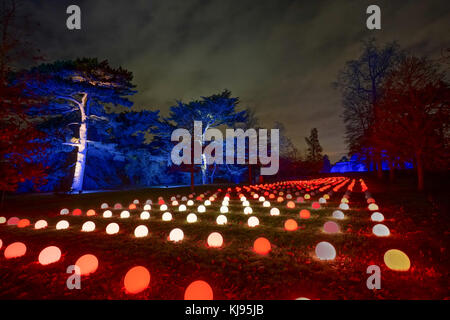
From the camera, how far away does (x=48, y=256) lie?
411 centimetres

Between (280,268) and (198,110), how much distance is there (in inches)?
1120

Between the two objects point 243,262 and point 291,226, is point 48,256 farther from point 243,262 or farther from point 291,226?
point 291,226

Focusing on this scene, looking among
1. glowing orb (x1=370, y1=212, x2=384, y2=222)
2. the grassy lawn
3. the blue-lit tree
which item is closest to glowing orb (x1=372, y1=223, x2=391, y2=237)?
the grassy lawn

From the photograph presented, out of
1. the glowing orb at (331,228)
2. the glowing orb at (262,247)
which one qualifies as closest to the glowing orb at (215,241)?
the glowing orb at (262,247)

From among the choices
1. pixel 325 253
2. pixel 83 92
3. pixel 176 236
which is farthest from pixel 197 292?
pixel 83 92

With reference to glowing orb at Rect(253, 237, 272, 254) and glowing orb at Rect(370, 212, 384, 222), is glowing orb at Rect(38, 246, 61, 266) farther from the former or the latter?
glowing orb at Rect(370, 212, 384, 222)

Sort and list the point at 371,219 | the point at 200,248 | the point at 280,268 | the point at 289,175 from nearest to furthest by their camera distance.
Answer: the point at 280,268 < the point at 200,248 < the point at 371,219 < the point at 289,175

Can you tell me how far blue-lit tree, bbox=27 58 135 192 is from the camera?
1767cm

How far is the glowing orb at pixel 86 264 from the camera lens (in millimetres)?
3566

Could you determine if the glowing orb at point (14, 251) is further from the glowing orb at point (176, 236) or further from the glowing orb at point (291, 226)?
the glowing orb at point (291, 226)

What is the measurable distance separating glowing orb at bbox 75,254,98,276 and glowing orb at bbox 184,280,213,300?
2.09 m

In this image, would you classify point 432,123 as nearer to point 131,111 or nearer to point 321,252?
point 321,252
